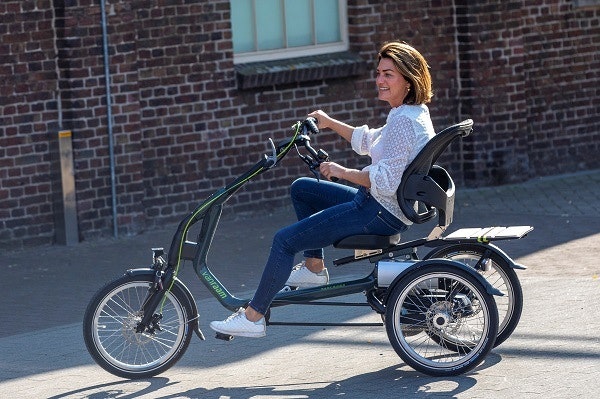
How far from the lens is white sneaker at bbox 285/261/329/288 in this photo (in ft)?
23.2

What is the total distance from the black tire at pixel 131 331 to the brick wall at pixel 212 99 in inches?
178

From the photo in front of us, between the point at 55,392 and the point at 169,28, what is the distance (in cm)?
576

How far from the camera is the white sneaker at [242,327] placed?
22.1 feet

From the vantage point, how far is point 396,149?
6.67 metres

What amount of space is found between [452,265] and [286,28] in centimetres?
656

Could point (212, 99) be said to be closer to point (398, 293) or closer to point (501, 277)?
point (501, 277)

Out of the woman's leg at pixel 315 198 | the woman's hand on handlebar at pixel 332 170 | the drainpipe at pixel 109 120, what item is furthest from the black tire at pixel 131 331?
the drainpipe at pixel 109 120

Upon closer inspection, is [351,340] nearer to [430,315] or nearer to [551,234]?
[430,315]

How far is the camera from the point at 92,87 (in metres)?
11.4

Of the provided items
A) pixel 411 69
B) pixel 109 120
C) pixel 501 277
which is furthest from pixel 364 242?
pixel 109 120

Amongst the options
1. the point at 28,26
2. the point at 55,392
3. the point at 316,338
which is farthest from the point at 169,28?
the point at 55,392

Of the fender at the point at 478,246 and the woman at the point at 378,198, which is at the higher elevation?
the woman at the point at 378,198

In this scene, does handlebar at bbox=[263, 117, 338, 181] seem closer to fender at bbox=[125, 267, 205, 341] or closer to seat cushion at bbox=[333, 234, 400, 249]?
seat cushion at bbox=[333, 234, 400, 249]

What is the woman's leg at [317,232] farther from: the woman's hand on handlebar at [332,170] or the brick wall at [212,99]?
the brick wall at [212,99]
